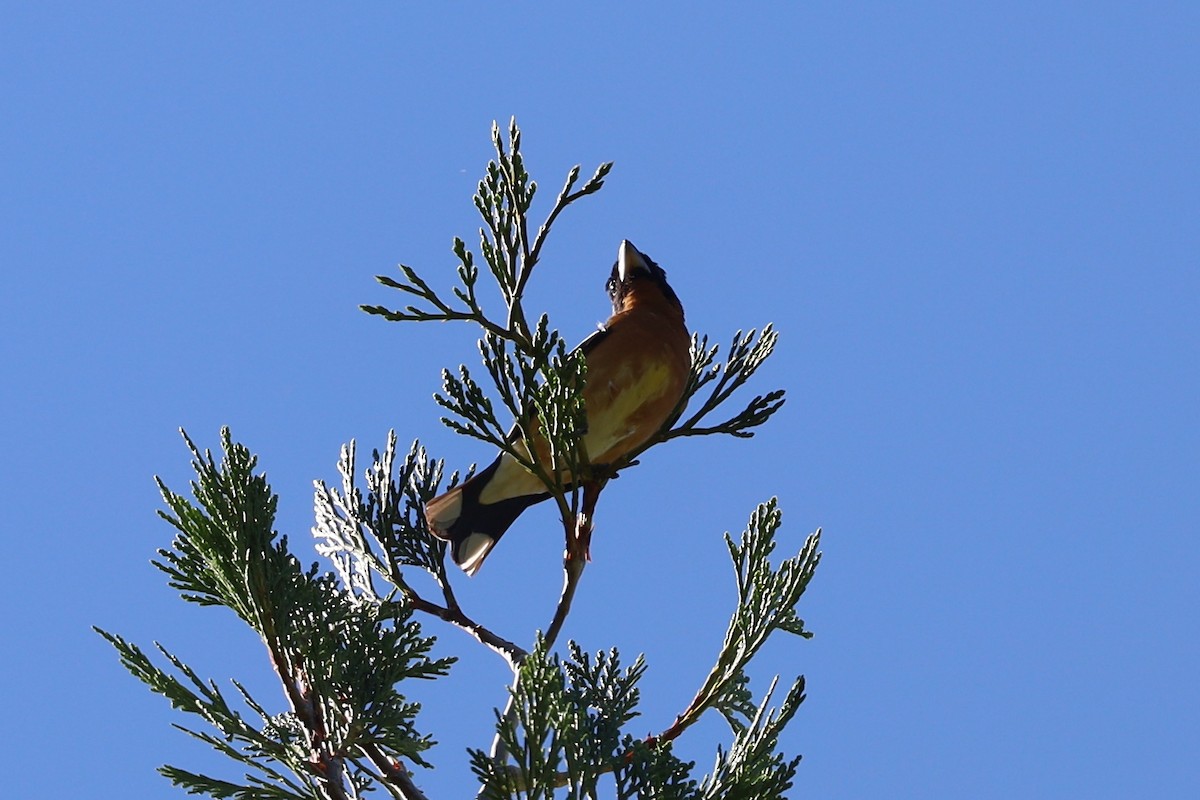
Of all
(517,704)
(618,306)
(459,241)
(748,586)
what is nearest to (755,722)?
(748,586)

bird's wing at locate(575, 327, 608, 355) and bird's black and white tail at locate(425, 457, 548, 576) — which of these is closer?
bird's black and white tail at locate(425, 457, 548, 576)

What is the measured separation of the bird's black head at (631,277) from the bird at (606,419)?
21.0 inches

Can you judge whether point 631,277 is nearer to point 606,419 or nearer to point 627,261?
point 627,261

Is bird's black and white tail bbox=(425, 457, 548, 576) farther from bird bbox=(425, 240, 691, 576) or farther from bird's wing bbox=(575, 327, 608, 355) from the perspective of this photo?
bird's wing bbox=(575, 327, 608, 355)

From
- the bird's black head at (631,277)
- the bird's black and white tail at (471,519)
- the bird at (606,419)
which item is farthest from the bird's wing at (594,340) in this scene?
the bird's black and white tail at (471,519)

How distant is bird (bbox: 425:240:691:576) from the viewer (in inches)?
183

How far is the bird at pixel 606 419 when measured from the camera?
4.65 meters

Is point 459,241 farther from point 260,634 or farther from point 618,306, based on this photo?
point 618,306

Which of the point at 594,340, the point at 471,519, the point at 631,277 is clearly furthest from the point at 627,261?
the point at 471,519

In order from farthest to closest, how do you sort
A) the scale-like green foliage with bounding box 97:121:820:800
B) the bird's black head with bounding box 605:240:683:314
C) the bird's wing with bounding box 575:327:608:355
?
the bird's black head with bounding box 605:240:683:314, the bird's wing with bounding box 575:327:608:355, the scale-like green foliage with bounding box 97:121:820:800

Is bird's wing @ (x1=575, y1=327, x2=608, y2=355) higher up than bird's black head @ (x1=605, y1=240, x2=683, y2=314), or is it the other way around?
bird's black head @ (x1=605, y1=240, x2=683, y2=314)

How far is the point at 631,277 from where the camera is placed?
229 inches

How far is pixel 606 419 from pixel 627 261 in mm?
1263

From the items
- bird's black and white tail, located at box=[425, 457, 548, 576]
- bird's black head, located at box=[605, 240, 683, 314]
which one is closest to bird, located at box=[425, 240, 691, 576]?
bird's black and white tail, located at box=[425, 457, 548, 576]
